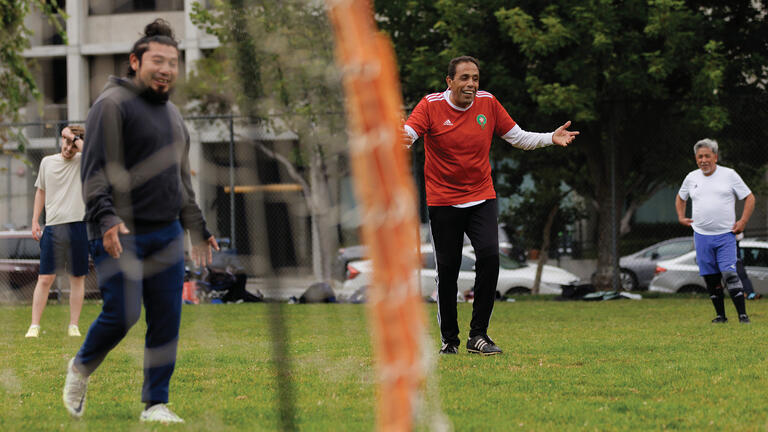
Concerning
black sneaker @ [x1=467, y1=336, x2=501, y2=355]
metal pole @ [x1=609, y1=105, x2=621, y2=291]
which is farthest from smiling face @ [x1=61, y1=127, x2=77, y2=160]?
metal pole @ [x1=609, y1=105, x2=621, y2=291]

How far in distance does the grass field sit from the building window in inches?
92.2

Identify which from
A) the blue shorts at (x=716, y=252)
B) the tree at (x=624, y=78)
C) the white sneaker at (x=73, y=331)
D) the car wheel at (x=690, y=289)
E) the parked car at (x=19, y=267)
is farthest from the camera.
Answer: the car wheel at (x=690, y=289)

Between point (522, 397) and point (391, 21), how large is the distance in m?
12.7

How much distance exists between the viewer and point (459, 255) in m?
6.90

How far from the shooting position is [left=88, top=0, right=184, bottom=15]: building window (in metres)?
6.14

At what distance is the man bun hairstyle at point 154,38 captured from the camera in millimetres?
4094

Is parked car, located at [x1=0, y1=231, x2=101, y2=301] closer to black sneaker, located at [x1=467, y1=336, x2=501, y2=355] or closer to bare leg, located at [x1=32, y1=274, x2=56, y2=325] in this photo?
bare leg, located at [x1=32, y1=274, x2=56, y2=325]

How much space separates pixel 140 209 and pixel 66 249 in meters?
4.97

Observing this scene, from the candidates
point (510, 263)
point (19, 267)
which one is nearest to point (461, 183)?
point (510, 263)

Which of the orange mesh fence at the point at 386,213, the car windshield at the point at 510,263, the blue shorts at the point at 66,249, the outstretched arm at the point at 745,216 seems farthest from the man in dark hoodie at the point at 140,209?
the car windshield at the point at 510,263

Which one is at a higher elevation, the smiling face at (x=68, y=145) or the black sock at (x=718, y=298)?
the smiling face at (x=68, y=145)

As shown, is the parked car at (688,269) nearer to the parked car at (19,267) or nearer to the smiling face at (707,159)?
the smiling face at (707,159)

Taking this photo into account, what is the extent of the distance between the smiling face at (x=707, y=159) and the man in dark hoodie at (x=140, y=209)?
659 centimetres

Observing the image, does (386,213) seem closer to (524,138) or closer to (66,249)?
(524,138)
